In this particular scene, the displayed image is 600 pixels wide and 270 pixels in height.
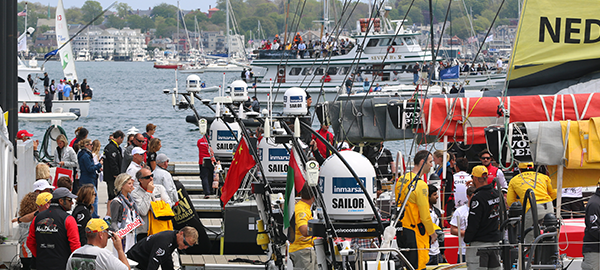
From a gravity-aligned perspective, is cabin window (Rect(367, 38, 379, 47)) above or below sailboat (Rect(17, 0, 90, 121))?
above

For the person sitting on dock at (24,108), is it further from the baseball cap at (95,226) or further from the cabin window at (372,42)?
the baseball cap at (95,226)

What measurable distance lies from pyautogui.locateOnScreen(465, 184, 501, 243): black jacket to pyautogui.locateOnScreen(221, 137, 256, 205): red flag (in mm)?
2960

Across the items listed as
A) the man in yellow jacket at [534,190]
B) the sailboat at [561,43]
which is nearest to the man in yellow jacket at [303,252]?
the man in yellow jacket at [534,190]

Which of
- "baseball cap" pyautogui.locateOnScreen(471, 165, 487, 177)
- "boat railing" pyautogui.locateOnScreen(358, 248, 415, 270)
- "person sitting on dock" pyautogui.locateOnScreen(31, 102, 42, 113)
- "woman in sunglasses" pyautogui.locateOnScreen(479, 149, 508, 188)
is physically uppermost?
"baseball cap" pyautogui.locateOnScreen(471, 165, 487, 177)

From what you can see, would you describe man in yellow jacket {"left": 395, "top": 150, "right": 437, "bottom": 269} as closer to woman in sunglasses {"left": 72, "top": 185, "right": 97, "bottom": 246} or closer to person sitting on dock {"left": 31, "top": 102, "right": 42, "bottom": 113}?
woman in sunglasses {"left": 72, "top": 185, "right": 97, "bottom": 246}

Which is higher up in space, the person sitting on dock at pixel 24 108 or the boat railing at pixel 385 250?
the boat railing at pixel 385 250

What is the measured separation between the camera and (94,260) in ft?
21.0

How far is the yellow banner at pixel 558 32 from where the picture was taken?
1036 centimetres

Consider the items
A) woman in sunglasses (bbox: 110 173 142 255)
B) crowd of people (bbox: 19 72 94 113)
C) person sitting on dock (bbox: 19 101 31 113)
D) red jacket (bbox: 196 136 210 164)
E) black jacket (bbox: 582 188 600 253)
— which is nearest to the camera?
black jacket (bbox: 582 188 600 253)

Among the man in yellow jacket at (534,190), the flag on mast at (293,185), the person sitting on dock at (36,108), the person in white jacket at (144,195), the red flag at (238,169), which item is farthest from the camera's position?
the person sitting on dock at (36,108)

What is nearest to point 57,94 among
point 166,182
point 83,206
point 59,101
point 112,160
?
point 59,101

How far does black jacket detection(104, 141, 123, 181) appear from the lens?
41.9 ft

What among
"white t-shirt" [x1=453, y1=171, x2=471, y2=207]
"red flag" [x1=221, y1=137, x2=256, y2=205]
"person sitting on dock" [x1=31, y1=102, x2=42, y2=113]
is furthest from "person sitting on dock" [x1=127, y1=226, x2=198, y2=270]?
"person sitting on dock" [x1=31, y1=102, x2=42, y2=113]

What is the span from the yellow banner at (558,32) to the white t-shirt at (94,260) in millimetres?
6686
